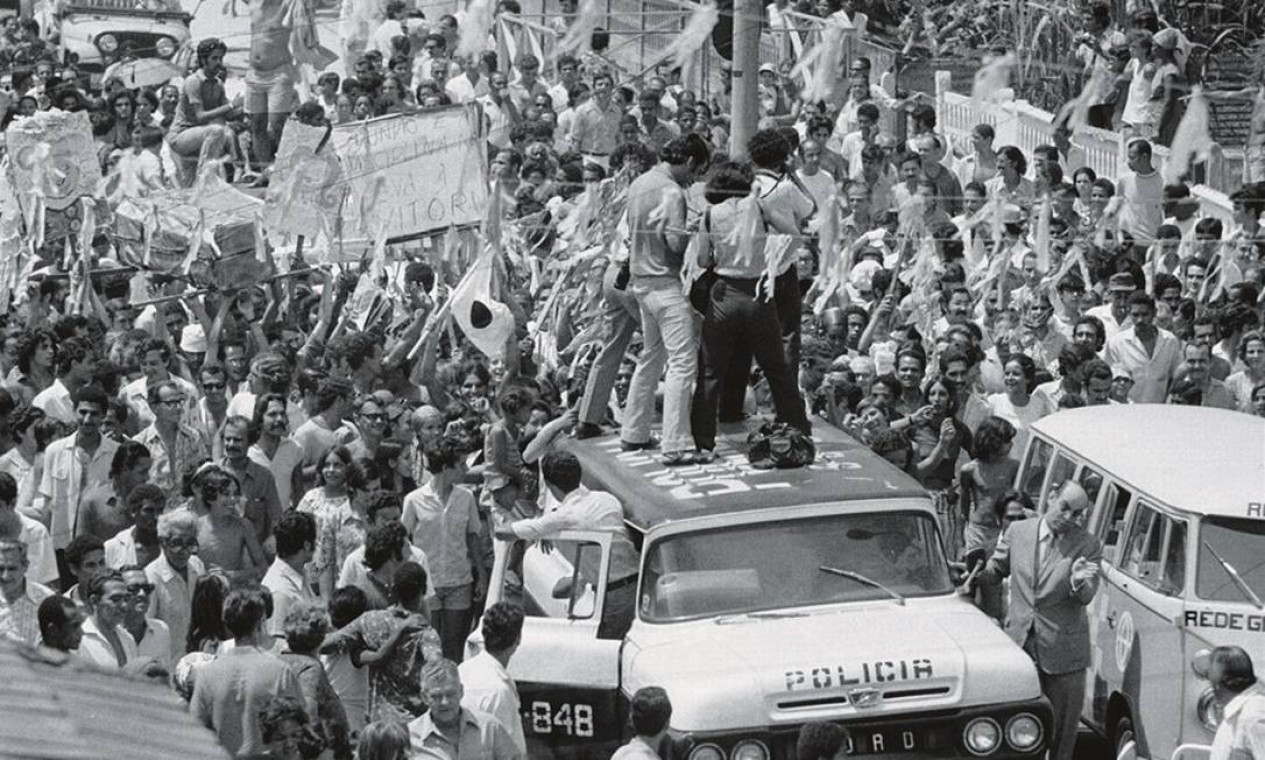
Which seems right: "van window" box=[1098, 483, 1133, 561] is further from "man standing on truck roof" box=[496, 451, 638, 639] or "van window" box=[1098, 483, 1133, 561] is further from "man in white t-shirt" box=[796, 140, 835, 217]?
"man in white t-shirt" box=[796, 140, 835, 217]

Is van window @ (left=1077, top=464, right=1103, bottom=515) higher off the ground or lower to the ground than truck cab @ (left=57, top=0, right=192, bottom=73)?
higher

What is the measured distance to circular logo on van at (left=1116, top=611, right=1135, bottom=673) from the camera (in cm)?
1174

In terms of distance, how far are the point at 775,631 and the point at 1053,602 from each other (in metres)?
1.73

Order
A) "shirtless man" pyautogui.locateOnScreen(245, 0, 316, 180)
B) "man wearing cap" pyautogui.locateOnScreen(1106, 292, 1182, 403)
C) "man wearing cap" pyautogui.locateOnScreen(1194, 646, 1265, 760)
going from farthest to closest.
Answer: "shirtless man" pyautogui.locateOnScreen(245, 0, 316, 180) → "man wearing cap" pyautogui.locateOnScreen(1106, 292, 1182, 403) → "man wearing cap" pyautogui.locateOnScreen(1194, 646, 1265, 760)

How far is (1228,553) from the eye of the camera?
11305 millimetres

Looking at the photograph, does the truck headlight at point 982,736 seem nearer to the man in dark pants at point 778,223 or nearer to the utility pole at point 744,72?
the man in dark pants at point 778,223

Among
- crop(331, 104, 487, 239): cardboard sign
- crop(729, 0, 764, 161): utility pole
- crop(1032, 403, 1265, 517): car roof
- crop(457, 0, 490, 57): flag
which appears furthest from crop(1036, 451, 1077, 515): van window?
crop(457, 0, 490, 57): flag

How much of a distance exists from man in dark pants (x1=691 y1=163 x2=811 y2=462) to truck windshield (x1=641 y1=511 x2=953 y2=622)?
1220mm

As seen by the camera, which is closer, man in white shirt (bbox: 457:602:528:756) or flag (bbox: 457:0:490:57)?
man in white shirt (bbox: 457:602:528:756)

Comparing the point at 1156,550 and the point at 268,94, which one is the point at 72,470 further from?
the point at 268,94

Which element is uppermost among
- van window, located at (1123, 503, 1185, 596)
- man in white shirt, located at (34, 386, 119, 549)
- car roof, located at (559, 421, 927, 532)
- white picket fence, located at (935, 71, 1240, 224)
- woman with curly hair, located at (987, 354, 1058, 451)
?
car roof, located at (559, 421, 927, 532)

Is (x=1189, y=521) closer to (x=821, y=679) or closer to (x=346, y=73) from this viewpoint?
(x=821, y=679)

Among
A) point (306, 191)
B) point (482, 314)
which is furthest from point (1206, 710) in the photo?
point (306, 191)

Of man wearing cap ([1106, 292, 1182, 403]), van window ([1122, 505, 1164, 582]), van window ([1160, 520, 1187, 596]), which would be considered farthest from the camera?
man wearing cap ([1106, 292, 1182, 403])
